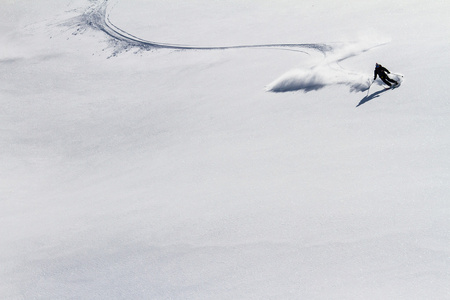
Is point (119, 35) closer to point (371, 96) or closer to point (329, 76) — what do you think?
point (329, 76)

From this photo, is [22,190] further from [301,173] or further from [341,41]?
[341,41]

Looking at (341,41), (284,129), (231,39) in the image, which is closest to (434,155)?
(284,129)

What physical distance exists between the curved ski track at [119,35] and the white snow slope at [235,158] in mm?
104

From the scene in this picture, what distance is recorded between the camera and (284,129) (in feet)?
29.0

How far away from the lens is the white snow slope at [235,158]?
234 inches

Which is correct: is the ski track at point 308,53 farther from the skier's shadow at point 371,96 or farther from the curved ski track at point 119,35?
the skier's shadow at point 371,96

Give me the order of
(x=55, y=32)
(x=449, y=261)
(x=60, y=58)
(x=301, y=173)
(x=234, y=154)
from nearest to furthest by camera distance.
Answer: (x=449, y=261) < (x=301, y=173) < (x=234, y=154) < (x=60, y=58) < (x=55, y=32)

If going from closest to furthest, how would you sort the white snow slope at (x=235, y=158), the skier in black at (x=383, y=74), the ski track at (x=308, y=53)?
1. the white snow slope at (x=235, y=158)
2. the skier in black at (x=383, y=74)
3. the ski track at (x=308, y=53)

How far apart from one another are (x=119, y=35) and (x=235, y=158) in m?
9.08

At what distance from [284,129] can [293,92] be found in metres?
1.57

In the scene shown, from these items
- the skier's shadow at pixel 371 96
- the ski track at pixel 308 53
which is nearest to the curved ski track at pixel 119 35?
the ski track at pixel 308 53

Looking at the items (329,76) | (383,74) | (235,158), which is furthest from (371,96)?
(235,158)

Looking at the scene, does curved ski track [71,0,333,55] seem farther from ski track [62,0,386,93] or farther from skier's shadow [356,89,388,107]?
skier's shadow [356,89,388,107]

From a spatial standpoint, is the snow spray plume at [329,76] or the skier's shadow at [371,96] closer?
the skier's shadow at [371,96]
